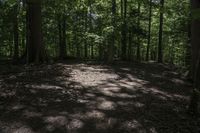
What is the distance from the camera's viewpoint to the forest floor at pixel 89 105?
18.1 feet

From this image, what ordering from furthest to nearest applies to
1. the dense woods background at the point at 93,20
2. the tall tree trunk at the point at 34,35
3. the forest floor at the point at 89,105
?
the dense woods background at the point at 93,20
the tall tree trunk at the point at 34,35
the forest floor at the point at 89,105

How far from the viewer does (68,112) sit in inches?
243

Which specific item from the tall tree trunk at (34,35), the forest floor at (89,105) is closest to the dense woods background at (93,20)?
the tall tree trunk at (34,35)

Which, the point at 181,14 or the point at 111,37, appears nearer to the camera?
the point at 111,37

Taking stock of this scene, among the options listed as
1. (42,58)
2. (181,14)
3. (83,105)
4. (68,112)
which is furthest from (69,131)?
(181,14)

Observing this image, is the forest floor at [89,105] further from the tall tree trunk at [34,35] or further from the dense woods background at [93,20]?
the dense woods background at [93,20]

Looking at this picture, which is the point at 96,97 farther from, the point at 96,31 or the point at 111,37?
the point at 96,31

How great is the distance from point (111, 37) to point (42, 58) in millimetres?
4480

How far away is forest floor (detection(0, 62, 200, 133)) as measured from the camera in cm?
551

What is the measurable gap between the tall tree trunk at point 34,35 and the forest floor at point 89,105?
368 cm

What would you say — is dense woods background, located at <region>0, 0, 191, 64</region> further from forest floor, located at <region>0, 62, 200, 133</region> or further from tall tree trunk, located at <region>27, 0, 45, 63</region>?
forest floor, located at <region>0, 62, 200, 133</region>

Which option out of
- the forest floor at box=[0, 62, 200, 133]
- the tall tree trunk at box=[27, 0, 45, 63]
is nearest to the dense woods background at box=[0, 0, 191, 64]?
the tall tree trunk at box=[27, 0, 45, 63]

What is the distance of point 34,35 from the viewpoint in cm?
1386

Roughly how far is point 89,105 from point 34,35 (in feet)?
27.4
